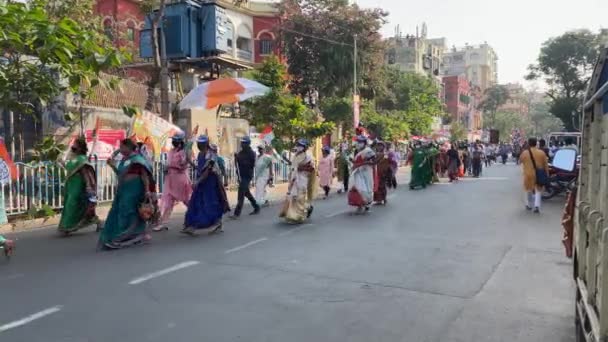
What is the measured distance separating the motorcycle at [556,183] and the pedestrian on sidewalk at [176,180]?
983 centimetres

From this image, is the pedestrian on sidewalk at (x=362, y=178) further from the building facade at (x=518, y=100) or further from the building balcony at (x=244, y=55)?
the building facade at (x=518, y=100)

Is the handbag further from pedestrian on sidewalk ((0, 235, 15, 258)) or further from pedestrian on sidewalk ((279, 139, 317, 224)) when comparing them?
pedestrian on sidewalk ((0, 235, 15, 258))

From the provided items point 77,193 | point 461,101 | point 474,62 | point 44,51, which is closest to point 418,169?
point 77,193

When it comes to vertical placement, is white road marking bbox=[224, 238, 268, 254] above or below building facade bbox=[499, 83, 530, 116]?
below

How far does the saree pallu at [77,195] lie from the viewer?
952 cm

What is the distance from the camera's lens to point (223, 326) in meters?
4.75

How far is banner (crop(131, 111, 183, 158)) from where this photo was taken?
1314 centimetres

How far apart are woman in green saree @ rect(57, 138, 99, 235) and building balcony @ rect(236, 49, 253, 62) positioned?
26.4 m

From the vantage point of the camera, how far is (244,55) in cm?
3616

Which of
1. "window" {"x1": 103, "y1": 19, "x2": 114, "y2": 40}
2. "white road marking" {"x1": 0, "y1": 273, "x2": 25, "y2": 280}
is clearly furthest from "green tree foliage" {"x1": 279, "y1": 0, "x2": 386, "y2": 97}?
"white road marking" {"x1": 0, "y1": 273, "x2": 25, "y2": 280}

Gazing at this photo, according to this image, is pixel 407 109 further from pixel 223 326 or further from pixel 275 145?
pixel 223 326

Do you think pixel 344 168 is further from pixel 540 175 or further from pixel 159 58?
pixel 540 175

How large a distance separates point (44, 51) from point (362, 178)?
7018 mm

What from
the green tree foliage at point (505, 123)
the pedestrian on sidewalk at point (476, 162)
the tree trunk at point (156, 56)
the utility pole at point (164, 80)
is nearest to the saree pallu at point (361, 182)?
the utility pole at point (164, 80)
